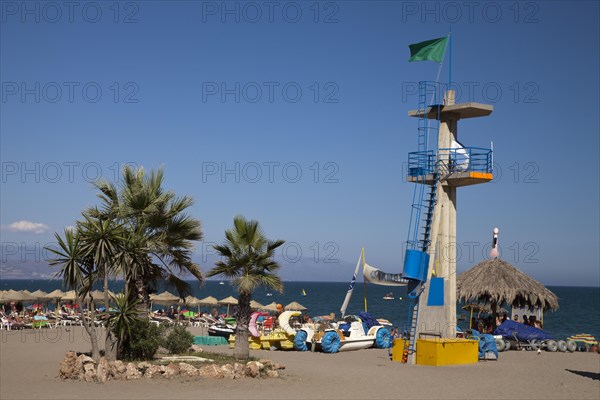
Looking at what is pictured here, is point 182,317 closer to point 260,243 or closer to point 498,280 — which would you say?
point 498,280

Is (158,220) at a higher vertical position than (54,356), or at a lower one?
higher

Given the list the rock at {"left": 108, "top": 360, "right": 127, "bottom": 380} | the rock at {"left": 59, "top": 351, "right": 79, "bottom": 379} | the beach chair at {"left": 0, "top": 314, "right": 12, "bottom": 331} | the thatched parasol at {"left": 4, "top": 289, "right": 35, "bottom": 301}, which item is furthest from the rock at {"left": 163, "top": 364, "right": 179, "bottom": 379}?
the thatched parasol at {"left": 4, "top": 289, "right": 35, "bottom": 301}

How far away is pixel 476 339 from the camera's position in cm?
2561

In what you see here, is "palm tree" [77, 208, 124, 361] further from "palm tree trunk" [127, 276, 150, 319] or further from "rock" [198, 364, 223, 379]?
"rock" [198, 364, 223, 379]

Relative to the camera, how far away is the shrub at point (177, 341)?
23391mm

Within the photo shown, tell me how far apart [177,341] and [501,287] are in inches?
606

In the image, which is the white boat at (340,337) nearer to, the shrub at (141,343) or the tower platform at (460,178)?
the tower platform at (460,178)

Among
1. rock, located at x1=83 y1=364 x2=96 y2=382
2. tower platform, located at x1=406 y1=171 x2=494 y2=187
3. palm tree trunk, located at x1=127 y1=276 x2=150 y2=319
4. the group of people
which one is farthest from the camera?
the group of people

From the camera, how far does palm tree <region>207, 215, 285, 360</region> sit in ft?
74.1

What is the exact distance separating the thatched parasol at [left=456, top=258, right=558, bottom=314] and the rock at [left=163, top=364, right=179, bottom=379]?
16946 millimetres

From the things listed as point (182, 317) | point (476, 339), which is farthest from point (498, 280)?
point (182, 317)

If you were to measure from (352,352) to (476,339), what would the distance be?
194 inches

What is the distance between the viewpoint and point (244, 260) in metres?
22.6

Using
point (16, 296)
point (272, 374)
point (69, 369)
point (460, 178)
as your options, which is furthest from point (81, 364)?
point (16, 296)
